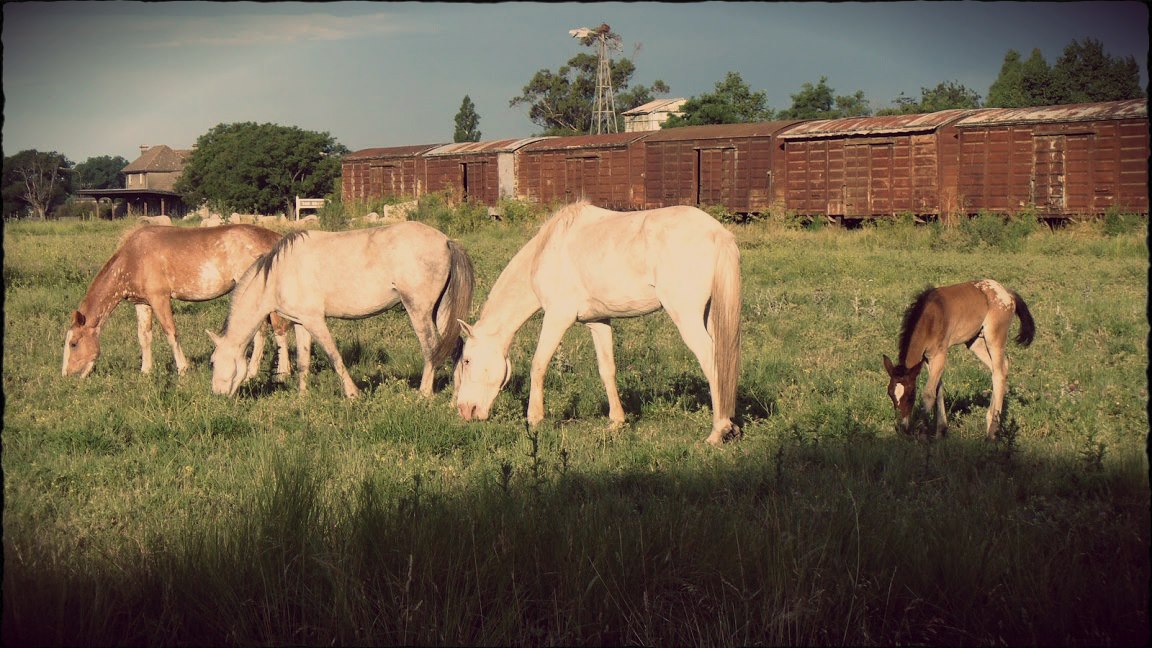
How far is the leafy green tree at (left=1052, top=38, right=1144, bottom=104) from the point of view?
60000 mm

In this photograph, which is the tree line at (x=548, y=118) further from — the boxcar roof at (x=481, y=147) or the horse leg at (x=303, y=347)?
the horse leg at (x=303, y=347)

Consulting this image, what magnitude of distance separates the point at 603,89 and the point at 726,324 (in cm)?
8375

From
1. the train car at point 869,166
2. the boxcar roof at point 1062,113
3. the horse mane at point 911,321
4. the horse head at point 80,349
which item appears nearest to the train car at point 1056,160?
the boxcar roof at point 1062,113

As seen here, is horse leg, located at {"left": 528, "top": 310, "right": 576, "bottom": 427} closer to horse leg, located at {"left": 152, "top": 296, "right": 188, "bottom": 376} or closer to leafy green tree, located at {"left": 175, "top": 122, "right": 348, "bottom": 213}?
horse leg, located at {"left": 152, "top": 296, "right": 188, "bottom": 376}

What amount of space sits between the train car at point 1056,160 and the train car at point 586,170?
1373 centimetres

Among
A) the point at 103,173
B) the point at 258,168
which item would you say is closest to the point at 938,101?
the point at 258,168

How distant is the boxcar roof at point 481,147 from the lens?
45188mm

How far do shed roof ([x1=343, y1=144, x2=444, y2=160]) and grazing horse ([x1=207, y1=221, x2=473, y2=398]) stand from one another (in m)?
40.3

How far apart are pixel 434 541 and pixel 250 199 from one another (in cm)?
7700

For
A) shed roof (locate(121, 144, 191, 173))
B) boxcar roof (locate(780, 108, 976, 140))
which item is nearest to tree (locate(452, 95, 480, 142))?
shed roof (locate(121, 144, 191, 173))

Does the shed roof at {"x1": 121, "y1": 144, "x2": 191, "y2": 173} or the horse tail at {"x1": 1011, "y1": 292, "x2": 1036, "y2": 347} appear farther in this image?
the shed roof at {"x1": 121, "y1": 144, "x2": 191, "y2": 173}

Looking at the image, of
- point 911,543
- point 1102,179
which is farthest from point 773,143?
point 911,543

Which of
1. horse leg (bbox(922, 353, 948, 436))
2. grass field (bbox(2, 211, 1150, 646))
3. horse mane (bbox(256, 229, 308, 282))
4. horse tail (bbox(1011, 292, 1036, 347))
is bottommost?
grass field (bbox(2, 211, 1150, 646))

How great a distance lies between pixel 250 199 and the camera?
7638cm
